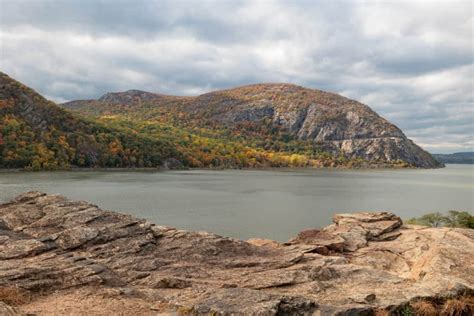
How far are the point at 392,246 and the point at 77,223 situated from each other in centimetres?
1733

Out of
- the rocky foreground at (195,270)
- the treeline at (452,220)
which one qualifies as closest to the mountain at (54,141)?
the treeline at (452,220)

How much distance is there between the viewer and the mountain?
14426 centimetres

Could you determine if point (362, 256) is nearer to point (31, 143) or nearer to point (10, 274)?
point (10, 274)

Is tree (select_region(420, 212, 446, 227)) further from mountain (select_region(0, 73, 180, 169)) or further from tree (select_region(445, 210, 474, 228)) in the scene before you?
mountain (select_region(0, 73, 180, 169))

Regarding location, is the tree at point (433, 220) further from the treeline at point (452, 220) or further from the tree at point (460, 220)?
the tree at point (460, 220)

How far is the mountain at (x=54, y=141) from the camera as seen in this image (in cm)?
14426

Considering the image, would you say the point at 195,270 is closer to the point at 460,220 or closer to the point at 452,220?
the point at 460,220

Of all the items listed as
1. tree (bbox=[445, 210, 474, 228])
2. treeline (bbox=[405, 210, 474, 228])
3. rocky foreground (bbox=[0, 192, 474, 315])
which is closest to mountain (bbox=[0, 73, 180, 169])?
treeline (bbox=[405, 210, 474, 228])

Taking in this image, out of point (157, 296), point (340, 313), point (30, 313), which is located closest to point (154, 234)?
point (157, 296)

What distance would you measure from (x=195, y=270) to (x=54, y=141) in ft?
539

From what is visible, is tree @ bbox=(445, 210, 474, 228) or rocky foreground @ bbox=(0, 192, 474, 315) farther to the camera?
tree @ bbox=(445, 210, 474, 228)

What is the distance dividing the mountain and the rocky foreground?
13345 centimetres

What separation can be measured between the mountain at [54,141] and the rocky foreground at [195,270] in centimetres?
13345

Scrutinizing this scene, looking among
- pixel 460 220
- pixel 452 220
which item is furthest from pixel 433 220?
pixel 460 220
